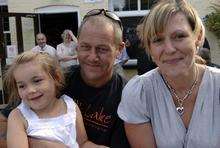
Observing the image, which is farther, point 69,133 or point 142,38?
point 69,133

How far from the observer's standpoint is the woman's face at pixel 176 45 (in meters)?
2.00

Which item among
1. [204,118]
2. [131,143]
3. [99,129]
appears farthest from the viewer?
[99,129]

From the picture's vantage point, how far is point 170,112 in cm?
207

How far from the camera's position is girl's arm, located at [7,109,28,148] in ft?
7.20

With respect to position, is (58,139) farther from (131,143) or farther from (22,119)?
(131,143)

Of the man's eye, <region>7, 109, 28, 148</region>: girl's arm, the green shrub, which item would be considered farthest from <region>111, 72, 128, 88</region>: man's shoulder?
the green shrub

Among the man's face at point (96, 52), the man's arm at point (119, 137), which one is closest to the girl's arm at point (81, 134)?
the man's arm at point (119, 137)

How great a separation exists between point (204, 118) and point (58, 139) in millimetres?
749

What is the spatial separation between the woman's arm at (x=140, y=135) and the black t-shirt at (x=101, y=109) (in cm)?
18

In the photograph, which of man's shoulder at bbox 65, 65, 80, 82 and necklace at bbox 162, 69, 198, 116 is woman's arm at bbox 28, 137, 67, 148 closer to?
man's shoulder at bbox 65, 65, 80, 82

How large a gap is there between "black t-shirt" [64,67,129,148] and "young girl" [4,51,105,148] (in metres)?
0.05

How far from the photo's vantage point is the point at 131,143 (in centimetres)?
221

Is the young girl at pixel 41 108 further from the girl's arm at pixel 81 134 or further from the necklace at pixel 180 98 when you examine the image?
the necklace at pixel 180 98

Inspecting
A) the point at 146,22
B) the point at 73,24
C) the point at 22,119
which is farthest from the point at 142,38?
the point at 73,24
